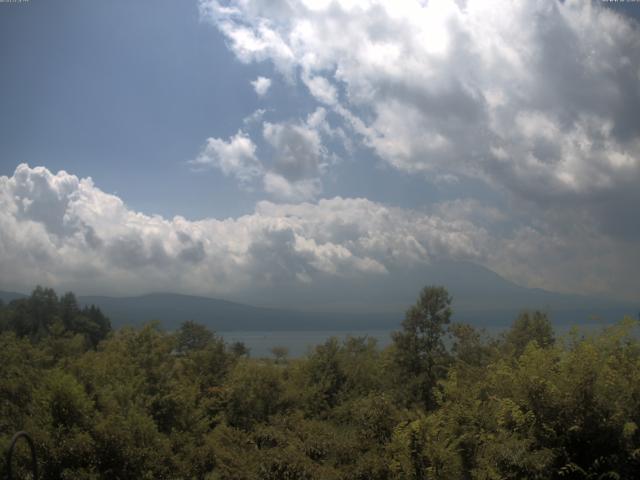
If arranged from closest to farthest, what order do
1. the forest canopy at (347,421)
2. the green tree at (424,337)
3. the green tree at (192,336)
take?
the forest canopy at (347,421), the green tree at (424,337), the green tree at (192,336)

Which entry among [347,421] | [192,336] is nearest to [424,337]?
[347,421]

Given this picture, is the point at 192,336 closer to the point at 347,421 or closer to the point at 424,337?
the point at 424,337

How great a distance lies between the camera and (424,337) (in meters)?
37.8

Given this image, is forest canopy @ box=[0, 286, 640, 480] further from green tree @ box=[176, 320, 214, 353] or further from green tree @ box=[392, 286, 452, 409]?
green tree @ box=[176, 320, 214, 353]

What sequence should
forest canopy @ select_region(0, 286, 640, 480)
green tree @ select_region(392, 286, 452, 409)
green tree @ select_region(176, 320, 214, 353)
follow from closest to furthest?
forest canopy @ select_region(0, 286, 640, 480) → green tree @ select_region(392, 286, 452, 409) → green tree @ select_region(176, 320, 214, 353)

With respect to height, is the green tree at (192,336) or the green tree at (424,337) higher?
the green tree at (424,337)

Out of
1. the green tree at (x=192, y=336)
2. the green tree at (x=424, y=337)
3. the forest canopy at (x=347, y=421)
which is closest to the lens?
the forest canopy at (x=347, y=421)

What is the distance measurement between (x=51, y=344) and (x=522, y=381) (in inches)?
1901

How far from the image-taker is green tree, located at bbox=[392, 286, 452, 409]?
122 feet

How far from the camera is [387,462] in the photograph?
1392 cm

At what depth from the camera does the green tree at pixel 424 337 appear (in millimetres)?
37219

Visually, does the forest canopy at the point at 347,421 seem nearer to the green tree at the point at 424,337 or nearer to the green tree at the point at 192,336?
the green tree at the point at 424,337

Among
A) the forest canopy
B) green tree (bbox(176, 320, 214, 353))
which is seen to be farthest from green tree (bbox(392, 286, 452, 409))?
→ green tree (bbox(176, 320, 214, 353))

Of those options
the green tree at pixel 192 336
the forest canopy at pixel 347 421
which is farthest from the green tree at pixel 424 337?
the green tree at pixel 192 336
